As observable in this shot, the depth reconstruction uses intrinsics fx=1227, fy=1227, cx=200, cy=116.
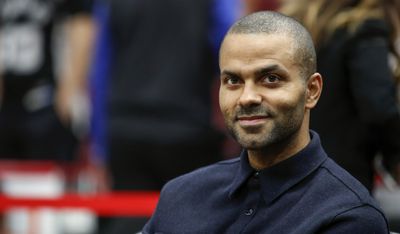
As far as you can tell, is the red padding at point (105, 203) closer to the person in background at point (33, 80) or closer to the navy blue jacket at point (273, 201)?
the person in background at point (33, 80)

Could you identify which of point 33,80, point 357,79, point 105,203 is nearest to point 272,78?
point 357,79

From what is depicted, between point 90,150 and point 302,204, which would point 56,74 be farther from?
point 302,204

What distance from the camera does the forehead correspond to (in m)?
3.39

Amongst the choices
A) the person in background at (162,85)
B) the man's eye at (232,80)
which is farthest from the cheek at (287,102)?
the person in background at (162,85)

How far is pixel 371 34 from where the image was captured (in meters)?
4.54

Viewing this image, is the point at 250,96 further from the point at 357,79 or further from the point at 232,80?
the point at 357,79

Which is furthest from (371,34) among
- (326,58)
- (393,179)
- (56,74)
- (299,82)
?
(56,74)

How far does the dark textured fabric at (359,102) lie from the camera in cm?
449

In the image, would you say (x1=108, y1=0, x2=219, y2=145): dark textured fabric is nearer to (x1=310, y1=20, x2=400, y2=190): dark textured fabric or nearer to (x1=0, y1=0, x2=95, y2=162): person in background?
(x1=310, y1=20, x2=400, y2=190): dark textured fabric

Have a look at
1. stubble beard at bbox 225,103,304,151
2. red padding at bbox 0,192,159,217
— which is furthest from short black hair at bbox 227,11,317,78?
red padding at bbox 0,192,159,217

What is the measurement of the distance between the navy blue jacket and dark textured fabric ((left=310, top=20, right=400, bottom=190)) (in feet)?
3.12

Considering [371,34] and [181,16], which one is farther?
[181,16]

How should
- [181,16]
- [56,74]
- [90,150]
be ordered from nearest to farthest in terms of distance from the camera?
1. [181,16]
2. [56,74]
3. [90,150]

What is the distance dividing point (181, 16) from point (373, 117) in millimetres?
1899
